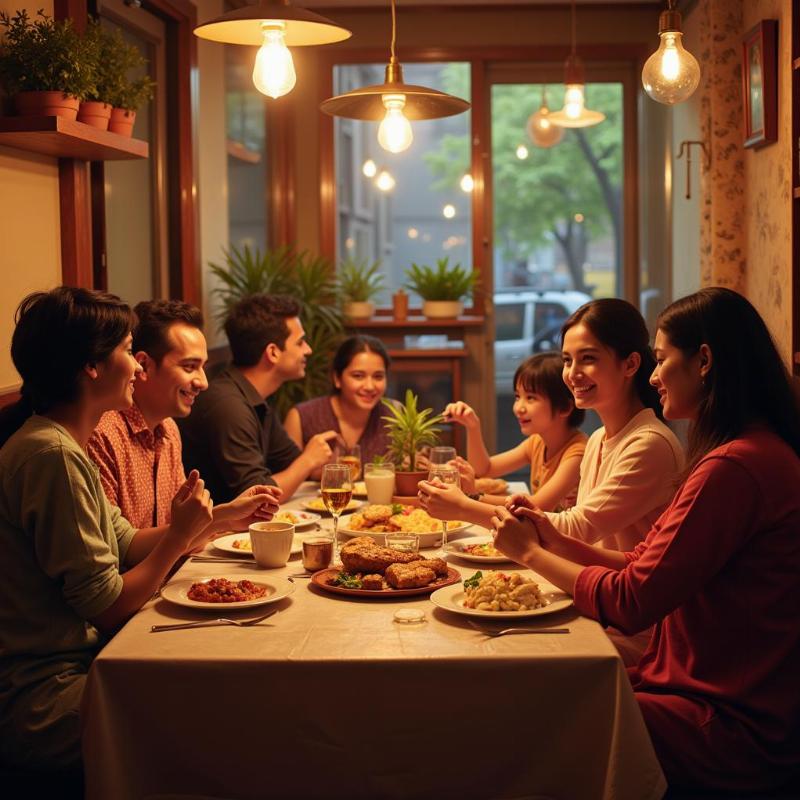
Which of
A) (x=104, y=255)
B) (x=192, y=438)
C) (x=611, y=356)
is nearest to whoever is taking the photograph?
(x=611, y=356)

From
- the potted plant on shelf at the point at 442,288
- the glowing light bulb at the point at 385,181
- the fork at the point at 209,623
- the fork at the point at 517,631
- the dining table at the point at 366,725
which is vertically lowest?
the dining table at the point at 366,725

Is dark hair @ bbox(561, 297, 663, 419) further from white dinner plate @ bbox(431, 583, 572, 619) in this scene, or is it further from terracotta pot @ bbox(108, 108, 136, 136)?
terracotta pot @ bbox(108, 108, 136, 136)

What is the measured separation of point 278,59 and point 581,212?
4334 millimetres

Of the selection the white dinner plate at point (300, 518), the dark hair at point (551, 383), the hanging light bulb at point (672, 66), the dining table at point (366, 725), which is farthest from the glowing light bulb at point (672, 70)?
the dining table at point (366, 725)

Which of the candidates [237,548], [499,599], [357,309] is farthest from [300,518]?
[357,309]

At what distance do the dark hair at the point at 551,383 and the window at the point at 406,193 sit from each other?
10.8 feet

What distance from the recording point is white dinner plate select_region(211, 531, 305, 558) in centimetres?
258

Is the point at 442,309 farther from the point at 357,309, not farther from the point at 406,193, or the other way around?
the point at 406,193

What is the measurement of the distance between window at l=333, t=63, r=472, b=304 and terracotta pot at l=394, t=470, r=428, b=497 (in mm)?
3579

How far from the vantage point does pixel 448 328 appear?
663cm

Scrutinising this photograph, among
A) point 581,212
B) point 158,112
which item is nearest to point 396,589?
point 158,112

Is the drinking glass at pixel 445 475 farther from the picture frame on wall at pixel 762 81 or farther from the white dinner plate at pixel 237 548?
the picture frame on wall at pixel 762 81

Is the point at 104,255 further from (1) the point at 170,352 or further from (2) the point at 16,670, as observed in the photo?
(2) the point at 16,670

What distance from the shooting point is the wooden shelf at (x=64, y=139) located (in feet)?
9.58
